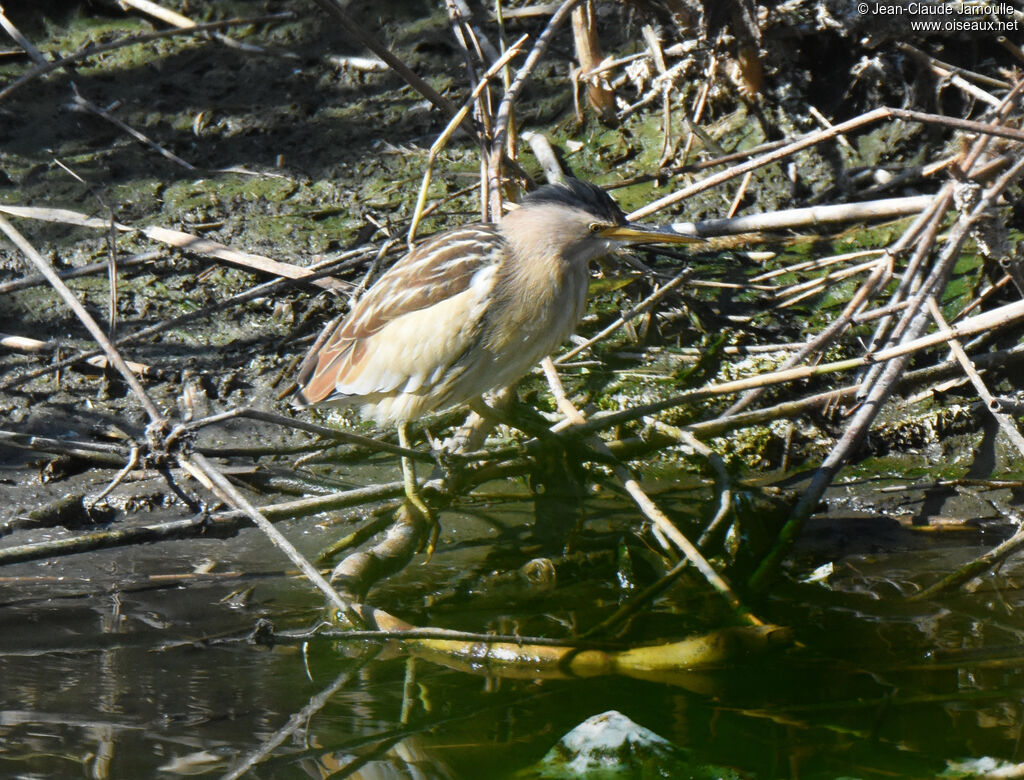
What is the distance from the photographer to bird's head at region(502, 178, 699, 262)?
3006 millimetres

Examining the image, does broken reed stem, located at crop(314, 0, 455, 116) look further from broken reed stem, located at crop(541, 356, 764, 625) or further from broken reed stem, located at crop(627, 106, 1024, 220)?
broken reed stem, located at crop(541, 356, 764, 625)

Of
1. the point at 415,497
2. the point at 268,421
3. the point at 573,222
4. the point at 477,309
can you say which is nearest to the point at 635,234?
the point at 573,222

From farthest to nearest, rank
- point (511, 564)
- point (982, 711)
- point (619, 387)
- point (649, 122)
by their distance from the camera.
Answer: point (649, 122), point (619, 387), point (511, 564), point (982, 711)

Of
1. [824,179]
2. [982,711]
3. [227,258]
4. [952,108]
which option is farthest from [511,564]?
[952,108]

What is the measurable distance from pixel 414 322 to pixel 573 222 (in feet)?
1.62

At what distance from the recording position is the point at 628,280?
3.39m

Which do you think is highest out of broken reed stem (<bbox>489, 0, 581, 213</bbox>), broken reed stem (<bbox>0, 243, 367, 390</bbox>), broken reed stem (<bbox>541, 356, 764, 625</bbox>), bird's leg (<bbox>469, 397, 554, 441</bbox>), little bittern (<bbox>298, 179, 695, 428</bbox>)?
broken reed stem (<bbox>489, 0, 581, 213</bbox>)

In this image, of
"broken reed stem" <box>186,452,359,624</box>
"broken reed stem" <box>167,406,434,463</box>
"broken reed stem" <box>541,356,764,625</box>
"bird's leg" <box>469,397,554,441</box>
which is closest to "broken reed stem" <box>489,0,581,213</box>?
"bird's leg" <box>469,397,554,441</box>

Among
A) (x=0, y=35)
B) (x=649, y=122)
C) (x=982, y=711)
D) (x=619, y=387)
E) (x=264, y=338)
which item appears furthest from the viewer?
(x=0, y=35)

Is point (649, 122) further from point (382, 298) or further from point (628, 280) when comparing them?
point (382, 298)

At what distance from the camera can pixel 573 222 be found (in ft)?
9.91

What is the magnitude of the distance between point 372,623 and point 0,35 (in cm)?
379

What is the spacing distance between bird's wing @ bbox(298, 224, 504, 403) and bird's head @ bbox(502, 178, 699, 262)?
12 centimetres

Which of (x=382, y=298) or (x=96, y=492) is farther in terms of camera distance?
(x=96, y=492)
